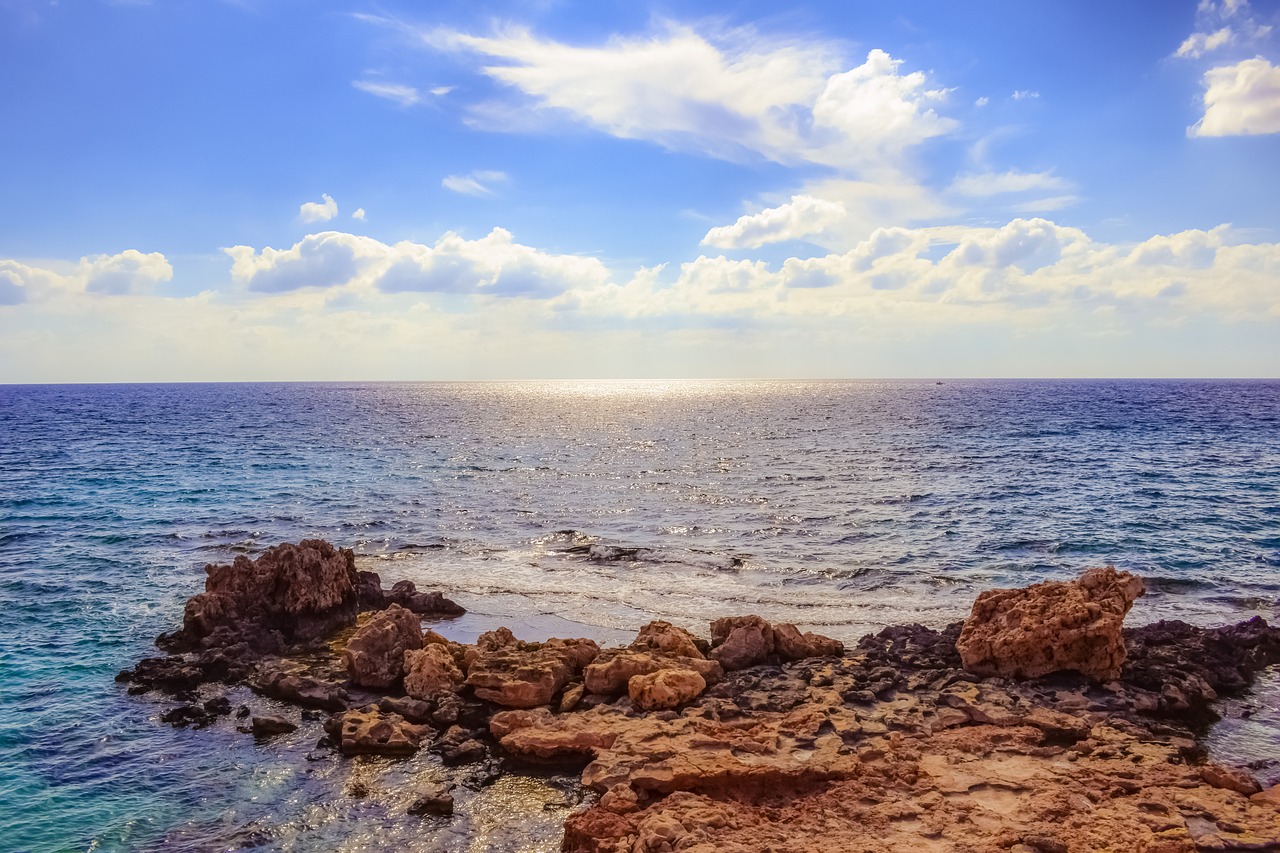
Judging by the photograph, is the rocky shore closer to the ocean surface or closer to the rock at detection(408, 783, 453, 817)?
the rock at detection(408, 783, 453, 817)

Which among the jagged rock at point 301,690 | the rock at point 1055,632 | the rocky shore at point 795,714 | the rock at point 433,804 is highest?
the rock at point 1055,632

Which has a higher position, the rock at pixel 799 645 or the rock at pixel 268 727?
the rock at pixel 799 645

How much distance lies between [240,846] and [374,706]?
4.77 meters

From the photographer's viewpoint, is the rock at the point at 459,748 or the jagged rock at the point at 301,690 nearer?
the rock at the point at 459,748

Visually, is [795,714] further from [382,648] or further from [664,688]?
[382,648]

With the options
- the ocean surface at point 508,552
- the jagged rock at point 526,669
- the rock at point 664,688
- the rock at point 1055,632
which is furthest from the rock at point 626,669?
the rock at point 1055,632

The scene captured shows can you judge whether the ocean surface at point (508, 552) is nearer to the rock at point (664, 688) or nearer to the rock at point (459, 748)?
the rock at point (459, 748)

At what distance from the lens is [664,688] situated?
17.9m

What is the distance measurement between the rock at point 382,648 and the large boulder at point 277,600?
14.0ft

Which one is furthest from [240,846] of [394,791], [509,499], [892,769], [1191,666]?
[509,499]

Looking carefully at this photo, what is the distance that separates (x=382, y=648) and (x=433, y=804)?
269 inches

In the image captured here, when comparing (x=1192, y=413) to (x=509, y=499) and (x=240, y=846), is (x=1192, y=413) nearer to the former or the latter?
(x=509, y=499)

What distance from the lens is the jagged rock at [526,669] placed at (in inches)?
728

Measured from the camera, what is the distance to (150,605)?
28.2m
